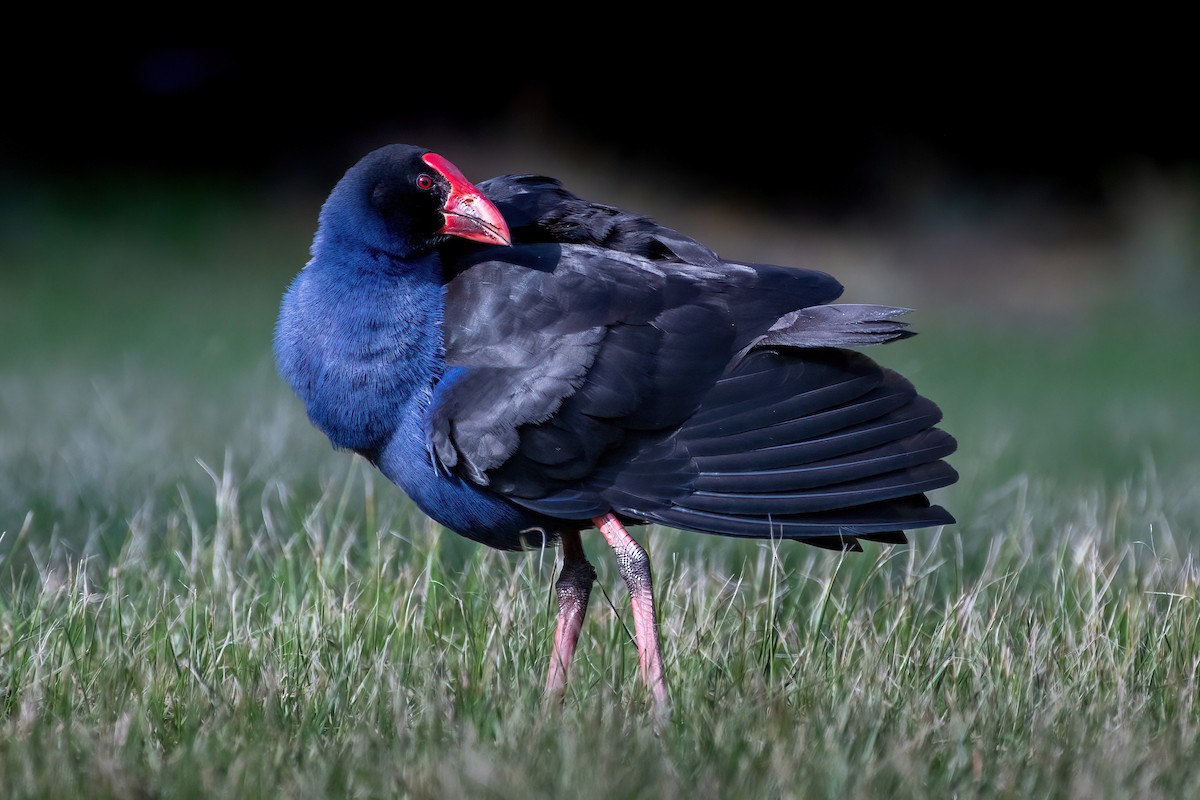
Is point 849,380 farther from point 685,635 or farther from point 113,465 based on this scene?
point 113,465

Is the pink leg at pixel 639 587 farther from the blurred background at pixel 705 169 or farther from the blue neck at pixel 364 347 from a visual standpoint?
the blurred background at pixel 705 169

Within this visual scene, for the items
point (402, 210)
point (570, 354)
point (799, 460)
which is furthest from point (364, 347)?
point (799, 460)

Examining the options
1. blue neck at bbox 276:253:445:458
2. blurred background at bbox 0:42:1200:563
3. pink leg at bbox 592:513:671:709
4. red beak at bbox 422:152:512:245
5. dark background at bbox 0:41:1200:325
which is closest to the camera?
pink leg at bbox 592:513:671:709

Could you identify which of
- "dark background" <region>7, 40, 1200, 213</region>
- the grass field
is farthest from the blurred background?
the grass field

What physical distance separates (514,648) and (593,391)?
0.64 meters

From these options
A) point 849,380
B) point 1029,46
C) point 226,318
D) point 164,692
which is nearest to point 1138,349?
point 1029,46

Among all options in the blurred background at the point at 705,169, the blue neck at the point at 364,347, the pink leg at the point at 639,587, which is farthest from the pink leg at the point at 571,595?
the blurred background at the point at 705,169

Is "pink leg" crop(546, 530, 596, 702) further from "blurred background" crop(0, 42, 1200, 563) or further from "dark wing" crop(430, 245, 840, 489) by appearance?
"blurred background" crop(0, 42, 1200, 563)

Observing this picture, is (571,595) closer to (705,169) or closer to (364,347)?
(364,347)

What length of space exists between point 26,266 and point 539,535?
941 centimetres

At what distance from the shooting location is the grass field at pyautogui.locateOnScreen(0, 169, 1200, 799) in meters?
2.41

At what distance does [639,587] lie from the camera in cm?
Answer: 318

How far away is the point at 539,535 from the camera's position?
3.39m

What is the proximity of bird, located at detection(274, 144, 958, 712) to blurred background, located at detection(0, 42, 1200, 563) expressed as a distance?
6.89 meters
